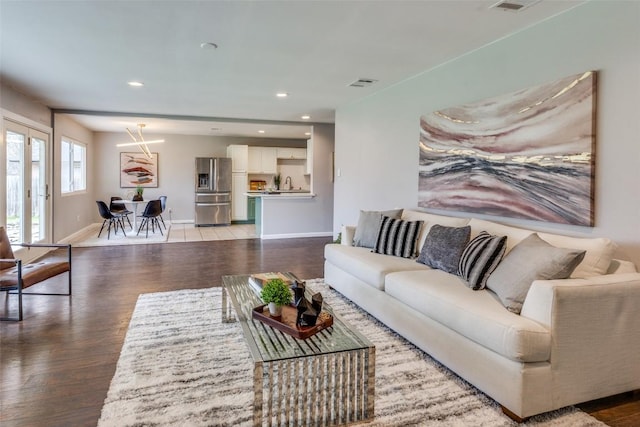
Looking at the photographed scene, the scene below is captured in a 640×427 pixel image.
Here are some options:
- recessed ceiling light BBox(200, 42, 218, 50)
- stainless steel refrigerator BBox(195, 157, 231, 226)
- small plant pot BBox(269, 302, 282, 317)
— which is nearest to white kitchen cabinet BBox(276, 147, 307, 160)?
stainless steel refrigerator BBox(195, 157, 231, 226)

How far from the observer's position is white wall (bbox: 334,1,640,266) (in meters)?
2.43

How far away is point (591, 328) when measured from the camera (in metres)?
2.04

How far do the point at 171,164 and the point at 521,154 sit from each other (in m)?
9.20

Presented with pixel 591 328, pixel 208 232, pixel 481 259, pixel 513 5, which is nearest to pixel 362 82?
pixel 513 5

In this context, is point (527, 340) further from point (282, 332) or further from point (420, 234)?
point (420, 234)

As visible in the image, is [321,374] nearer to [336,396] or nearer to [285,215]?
[336,396]

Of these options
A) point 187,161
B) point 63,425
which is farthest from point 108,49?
point 187,161

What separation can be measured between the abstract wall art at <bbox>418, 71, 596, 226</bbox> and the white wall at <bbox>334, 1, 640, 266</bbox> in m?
0.08

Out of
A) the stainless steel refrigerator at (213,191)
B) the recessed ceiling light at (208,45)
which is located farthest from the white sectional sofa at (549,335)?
the stainless steel refrigerator at (213,191)

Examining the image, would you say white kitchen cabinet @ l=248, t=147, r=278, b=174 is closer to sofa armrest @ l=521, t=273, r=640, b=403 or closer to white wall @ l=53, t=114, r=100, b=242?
white wall @ l=53, t=114, r=100, b=242

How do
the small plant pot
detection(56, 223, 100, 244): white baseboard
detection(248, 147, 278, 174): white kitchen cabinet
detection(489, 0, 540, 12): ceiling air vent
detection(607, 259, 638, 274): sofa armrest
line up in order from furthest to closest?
1. detection(248, 147, 278, 174): white kitchen cabinet
2. detection(56, 223, 100, 244): white baseboard
3. detection(489, 0, 540, 12): ceiling air vent
4. detection(607, 259, 638, 274): sofa armrest
5. the small plant pot

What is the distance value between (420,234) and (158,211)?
6443mm

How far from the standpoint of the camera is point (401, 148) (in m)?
4.83

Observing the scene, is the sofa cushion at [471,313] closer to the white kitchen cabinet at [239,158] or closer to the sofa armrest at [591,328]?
the sofa armrest at [591,328]
